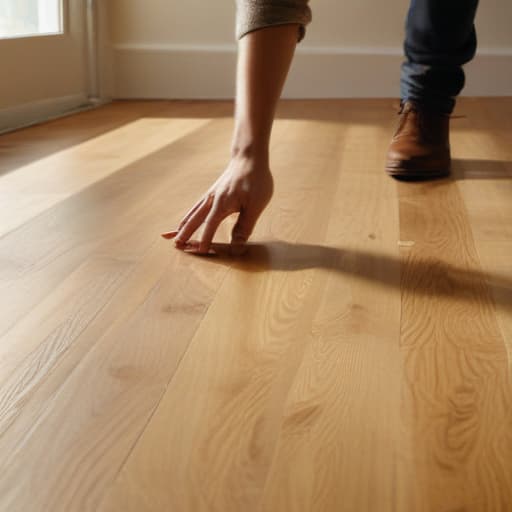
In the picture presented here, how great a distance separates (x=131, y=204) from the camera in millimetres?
1479

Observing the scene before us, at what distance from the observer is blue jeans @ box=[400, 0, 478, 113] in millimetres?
1782

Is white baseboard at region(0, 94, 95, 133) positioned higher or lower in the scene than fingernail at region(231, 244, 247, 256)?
lower

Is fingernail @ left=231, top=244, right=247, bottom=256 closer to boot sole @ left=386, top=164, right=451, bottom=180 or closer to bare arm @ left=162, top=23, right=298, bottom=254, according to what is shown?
bare arm @ left=162, top=23, right=298, bottom=254

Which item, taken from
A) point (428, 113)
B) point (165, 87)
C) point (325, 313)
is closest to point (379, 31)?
point (165, 87)

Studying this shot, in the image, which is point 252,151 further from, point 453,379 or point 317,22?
point 317,22

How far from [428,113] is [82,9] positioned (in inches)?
60.5

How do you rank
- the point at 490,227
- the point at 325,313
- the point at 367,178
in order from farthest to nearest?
1. the point at 367,178
2. the point at 490,227
3. the point at 325,313

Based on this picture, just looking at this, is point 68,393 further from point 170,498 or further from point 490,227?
point 490,227

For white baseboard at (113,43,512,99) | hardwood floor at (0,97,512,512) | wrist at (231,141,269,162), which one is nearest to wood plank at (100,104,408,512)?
hardwood floor at (0,97,512,512)

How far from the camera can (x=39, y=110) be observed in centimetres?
262

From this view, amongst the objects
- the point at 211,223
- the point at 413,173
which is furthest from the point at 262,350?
the point at 413,173

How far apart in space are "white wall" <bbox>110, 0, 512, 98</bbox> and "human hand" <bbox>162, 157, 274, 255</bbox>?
6.98 feet

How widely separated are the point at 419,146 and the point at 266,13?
0.71 metres

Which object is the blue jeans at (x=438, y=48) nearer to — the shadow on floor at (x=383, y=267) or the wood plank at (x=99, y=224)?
the wood plank at (x=99, y=224)
